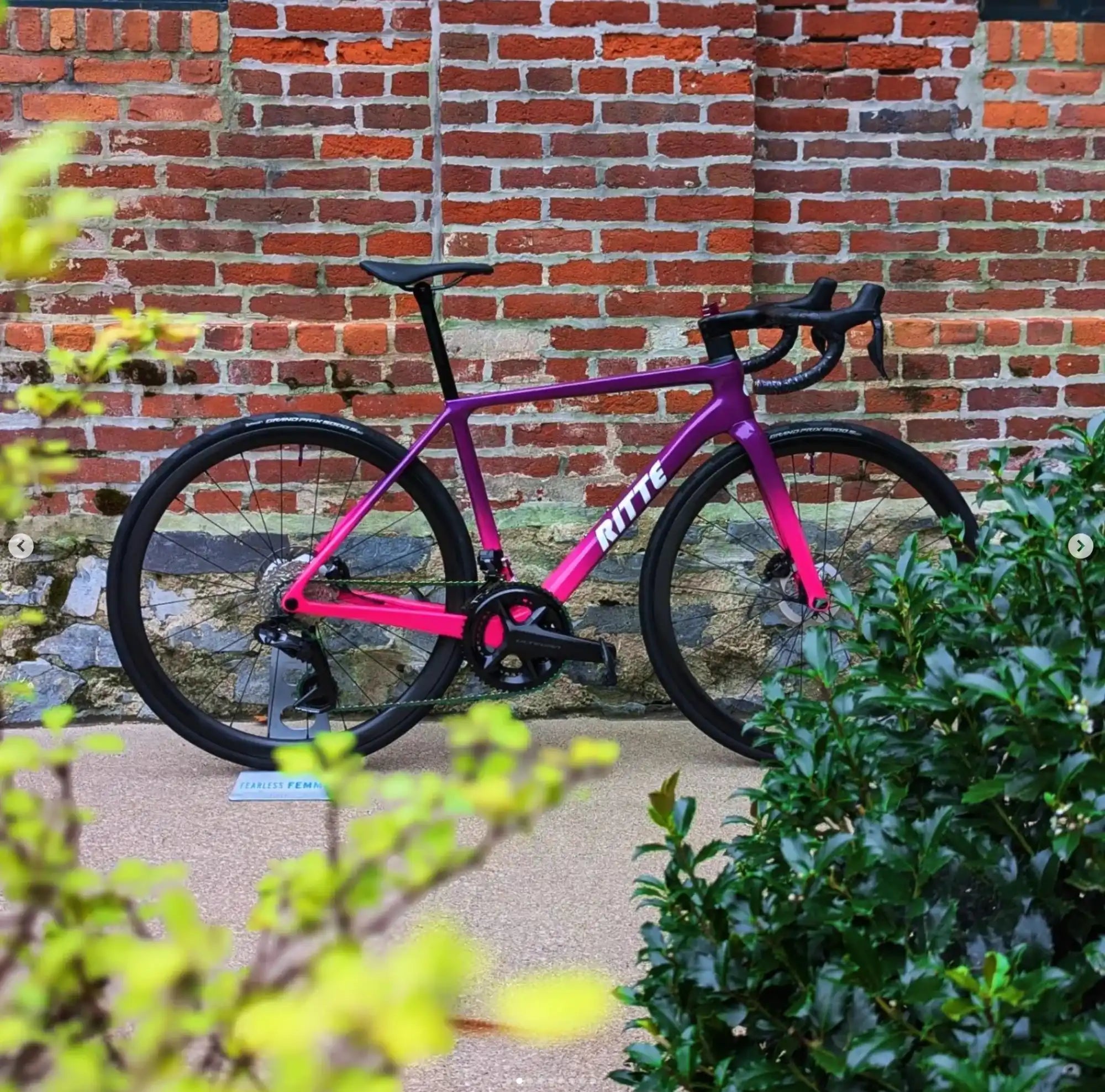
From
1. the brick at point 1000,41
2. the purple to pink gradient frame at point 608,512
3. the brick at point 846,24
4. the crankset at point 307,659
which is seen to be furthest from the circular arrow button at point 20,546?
the brick at point 1000,41

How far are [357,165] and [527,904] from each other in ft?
6.74

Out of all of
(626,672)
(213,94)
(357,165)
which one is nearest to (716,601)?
(626,672)

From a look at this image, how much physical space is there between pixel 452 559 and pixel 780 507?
82cm

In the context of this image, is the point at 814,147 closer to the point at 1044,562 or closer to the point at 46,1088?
the point at 1044,562

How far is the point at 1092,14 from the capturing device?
147 inches

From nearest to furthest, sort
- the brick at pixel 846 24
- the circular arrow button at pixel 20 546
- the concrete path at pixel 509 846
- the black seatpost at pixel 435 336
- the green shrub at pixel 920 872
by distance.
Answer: the green shrub at pixel 920 872 → the concrete path at pixel 509 846 → the black seatpost at pixel 435 336 → the circular arrow button at pixel 20 546 → the brick at pixel 846 24

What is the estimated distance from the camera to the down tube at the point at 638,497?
3.28 metres

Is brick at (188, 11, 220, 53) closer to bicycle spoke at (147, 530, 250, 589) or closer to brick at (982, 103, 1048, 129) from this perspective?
bicycle spoke at (147, 530, 250, 589)

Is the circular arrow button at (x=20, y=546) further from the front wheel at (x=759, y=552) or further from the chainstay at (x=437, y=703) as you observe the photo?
the front wheel at (x=759, y=552)

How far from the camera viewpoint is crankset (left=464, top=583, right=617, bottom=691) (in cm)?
318

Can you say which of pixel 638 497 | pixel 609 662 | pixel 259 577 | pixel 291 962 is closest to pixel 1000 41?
pixel 638 497

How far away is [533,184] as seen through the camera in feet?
11.6

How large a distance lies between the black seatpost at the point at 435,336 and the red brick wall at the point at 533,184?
1.09 ft

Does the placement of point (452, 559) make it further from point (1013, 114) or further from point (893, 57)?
point (1013, 114)
